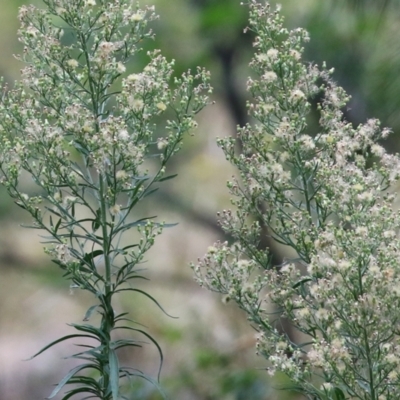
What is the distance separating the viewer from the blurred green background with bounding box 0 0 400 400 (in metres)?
2.72

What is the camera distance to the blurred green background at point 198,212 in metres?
2.72

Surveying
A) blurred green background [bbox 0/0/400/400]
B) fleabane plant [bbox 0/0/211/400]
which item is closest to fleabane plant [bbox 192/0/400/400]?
fleabane plant [bbox 0/0/211/400]

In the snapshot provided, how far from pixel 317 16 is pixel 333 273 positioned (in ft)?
6.28

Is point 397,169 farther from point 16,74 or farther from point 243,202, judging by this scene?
point 16,74

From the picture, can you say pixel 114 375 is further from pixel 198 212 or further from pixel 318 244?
pixel 198 212

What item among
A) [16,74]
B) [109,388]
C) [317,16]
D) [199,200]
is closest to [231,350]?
[199,200]

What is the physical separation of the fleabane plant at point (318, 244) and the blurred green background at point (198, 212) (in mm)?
432

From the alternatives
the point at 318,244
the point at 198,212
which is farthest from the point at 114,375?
the point at 198,212

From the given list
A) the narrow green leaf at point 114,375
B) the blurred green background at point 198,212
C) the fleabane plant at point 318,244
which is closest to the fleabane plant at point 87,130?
the narrow green leaf at point 114,375

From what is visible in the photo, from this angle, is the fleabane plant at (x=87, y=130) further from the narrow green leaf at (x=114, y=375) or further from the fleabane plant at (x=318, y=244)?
the fleabane plant at (x=318, y=244)

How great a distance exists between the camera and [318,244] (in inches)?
47.1

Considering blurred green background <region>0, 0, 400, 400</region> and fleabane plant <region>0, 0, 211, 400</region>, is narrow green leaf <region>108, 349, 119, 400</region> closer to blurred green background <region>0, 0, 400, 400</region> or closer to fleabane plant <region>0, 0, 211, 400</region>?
fleabane plant <region>0, 0, 211, 400</region>

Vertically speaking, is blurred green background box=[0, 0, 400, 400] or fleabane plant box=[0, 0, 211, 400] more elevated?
blurred green background box=[0, 0, 400, 400]

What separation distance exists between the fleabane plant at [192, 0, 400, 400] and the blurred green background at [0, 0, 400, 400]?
1.42ft
